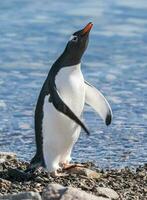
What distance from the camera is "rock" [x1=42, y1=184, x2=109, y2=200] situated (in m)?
6.45

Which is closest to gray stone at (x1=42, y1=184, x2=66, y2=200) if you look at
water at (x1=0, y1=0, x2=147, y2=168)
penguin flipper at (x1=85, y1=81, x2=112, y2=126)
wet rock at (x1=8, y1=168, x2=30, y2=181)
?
wet rock at (x1=8, y1=168, x2=30, y2=181)

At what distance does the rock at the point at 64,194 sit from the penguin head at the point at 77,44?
5.40ft

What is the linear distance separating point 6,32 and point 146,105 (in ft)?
14.8

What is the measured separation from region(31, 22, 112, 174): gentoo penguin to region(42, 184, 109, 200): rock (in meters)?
1.21

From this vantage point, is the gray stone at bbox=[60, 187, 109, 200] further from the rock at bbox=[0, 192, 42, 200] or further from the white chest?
the white chest

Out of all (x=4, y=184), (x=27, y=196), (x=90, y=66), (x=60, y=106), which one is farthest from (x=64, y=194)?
(x=90, y=66)

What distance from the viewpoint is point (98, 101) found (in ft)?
27.3

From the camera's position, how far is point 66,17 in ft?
50.8

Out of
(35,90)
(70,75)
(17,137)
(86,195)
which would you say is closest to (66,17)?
(35,90)

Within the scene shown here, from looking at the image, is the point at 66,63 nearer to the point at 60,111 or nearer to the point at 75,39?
the point at 75,39

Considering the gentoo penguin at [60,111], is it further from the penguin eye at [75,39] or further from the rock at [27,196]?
the rock at [27,196]

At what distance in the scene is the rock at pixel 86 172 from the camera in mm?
7562

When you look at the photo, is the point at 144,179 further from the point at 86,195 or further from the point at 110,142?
the point at 110,142

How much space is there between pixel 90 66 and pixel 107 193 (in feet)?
18.0
